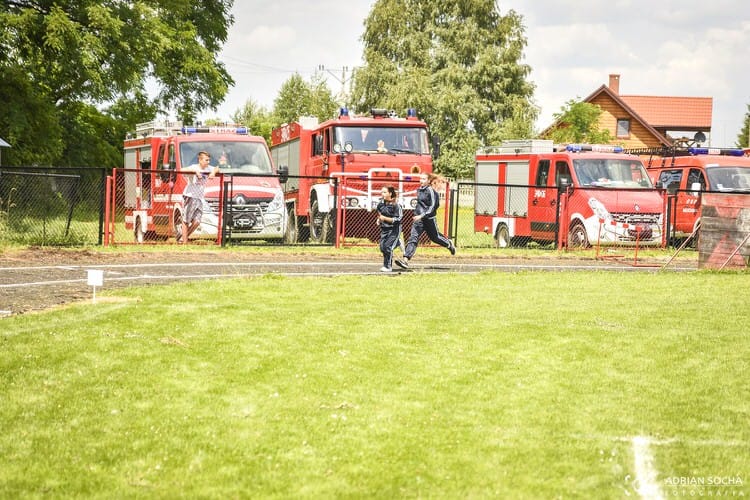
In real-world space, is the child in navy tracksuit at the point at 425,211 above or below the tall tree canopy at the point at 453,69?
below

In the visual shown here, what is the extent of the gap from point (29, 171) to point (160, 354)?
1457 cm

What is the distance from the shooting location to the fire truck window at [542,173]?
27078 millimetres

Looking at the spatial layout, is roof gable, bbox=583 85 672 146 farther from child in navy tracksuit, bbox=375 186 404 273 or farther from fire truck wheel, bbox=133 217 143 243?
child in navy tracksuit, bbox=375 186 404 273

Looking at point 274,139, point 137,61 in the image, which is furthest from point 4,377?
point 137,61

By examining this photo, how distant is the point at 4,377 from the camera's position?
867cm

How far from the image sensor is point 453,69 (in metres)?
64.9

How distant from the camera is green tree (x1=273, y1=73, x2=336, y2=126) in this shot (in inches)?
2778

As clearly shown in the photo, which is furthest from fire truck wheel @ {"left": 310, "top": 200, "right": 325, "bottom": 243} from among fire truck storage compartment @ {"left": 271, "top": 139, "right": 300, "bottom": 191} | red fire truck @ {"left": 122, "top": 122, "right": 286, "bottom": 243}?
fire truck storage compartment @ {"left": 271, "top": 139, "right": 300, "bottom": 191}

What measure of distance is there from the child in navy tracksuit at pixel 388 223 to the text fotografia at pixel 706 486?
12.3m

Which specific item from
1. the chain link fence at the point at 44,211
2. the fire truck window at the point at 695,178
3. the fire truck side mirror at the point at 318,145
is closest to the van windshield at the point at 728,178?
the fire truck window at the point at 695,178

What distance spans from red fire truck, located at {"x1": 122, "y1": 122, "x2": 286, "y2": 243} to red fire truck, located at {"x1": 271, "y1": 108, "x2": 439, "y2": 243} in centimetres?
111

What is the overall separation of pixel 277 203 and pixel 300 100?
49372 mm

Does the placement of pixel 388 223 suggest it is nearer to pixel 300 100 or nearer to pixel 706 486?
pixel 706 486

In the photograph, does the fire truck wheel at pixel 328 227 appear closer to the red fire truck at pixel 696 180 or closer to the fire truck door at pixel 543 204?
the fire truck door at pixel 543 204
